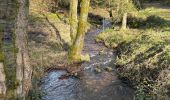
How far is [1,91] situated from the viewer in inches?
479

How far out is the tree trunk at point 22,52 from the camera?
40.3 ft

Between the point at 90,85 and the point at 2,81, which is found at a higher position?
the point at 2,81

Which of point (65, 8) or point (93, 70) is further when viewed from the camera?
point (65, 8)

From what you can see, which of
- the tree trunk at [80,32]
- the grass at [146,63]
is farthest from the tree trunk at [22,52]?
the tree trunk at [80,32]

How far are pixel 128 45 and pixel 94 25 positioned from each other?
1262 cm

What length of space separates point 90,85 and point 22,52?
6.52 metres

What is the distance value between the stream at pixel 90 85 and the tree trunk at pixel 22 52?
271cm

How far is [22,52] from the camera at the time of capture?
41.3 ft

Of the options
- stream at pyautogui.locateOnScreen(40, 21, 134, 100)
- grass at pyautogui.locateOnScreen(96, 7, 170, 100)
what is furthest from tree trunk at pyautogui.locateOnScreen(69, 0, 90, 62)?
grass at pyautogui.locateOnScreen(96, 7, 170, 100)

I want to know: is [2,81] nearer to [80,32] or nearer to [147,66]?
[147,66]

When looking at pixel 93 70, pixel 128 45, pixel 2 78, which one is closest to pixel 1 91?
pixel 2 78

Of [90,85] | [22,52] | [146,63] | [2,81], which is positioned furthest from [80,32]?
[2,81]

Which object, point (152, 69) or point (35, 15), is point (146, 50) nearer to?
point (152, 69)

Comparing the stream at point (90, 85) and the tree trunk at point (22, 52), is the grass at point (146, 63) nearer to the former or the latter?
the stream at point (90, 85)
